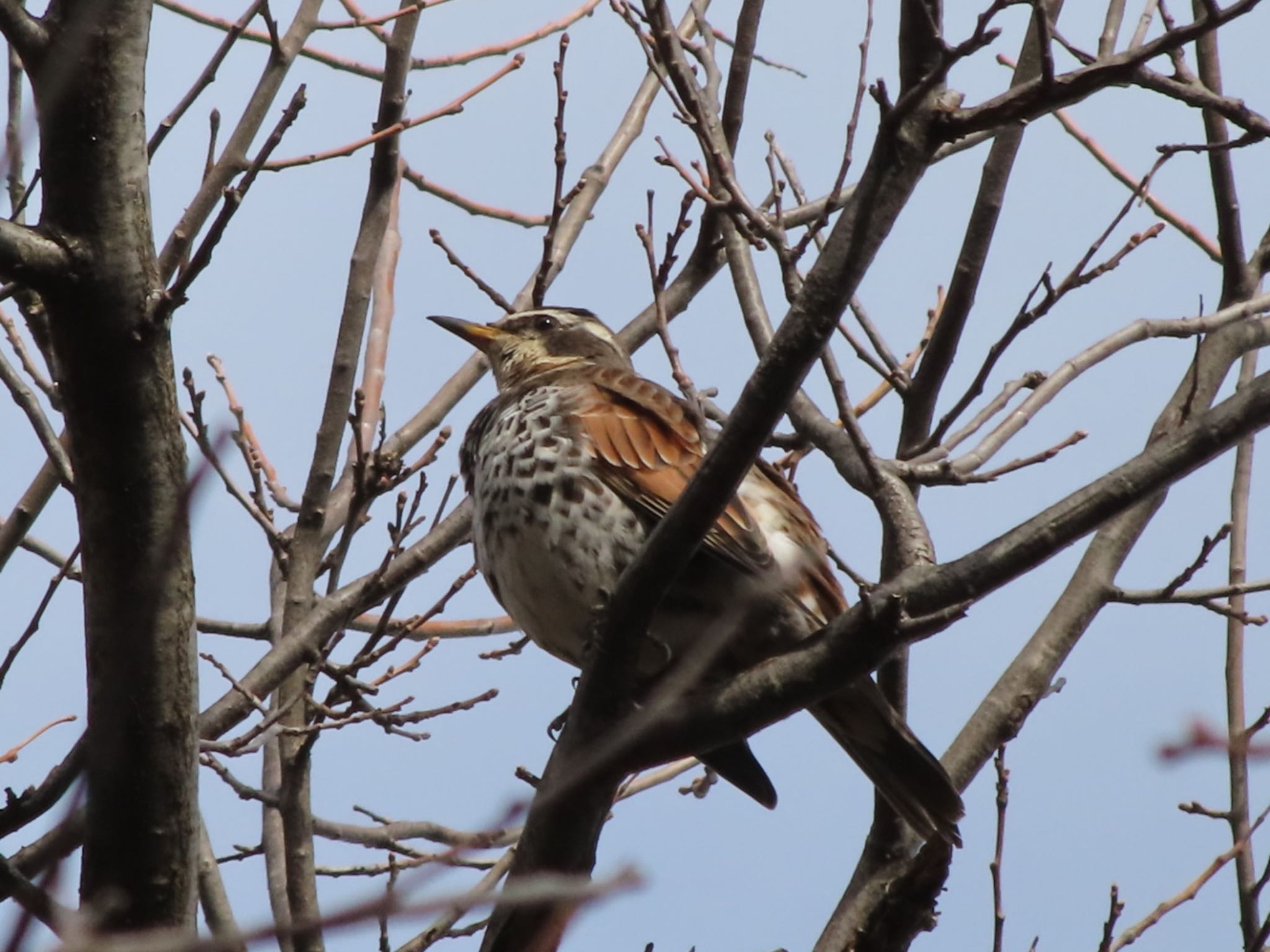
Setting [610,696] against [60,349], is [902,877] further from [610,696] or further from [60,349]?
[60,349]

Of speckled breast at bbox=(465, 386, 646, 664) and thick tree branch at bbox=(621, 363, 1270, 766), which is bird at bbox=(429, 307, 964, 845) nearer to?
speckled breast at bbox=(465, 386, 646, 664)

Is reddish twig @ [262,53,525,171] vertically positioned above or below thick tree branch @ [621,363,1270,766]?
above

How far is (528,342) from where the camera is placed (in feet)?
24.2

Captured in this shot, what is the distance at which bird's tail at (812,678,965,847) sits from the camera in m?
5.06

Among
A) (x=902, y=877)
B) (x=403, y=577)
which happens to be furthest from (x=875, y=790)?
(x=403, y=577)

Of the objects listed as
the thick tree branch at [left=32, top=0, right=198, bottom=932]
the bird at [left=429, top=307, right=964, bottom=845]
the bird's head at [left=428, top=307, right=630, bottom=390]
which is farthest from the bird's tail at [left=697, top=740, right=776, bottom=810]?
the thick tree branch at [left=32, top=0, right=198, bottom=932]

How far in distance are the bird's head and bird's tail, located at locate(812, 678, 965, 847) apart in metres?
2.51

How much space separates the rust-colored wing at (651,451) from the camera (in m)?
5.28

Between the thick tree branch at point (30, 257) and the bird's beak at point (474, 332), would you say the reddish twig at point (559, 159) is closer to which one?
the bird's beak at point (474, 332)

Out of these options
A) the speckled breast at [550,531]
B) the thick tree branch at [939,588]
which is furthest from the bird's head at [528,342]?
the thick tree branch at [939,588]

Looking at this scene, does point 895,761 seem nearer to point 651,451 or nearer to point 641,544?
point 641,544

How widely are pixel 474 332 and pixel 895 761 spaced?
315cm

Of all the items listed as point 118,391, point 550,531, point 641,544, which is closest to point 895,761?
point 641,544

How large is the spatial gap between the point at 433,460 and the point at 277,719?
1249 millimetres
